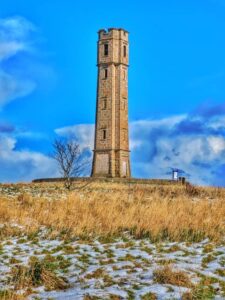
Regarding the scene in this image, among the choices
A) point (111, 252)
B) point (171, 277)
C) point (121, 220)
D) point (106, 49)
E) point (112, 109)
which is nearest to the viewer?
point (171, 277)

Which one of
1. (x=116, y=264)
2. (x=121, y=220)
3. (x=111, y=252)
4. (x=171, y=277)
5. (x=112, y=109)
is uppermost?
(x=112, y=109)

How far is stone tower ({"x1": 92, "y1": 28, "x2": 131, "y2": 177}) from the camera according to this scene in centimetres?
5862

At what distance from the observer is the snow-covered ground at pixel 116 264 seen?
8367 mm

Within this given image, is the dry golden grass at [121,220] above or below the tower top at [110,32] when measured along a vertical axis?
below

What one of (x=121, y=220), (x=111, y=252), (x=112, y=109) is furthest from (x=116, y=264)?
(x=112, y=109)

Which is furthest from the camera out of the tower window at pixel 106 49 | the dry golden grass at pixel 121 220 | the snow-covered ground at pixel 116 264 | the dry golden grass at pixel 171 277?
the tower window at pixel 106 49

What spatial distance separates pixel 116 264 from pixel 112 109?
49.5 m

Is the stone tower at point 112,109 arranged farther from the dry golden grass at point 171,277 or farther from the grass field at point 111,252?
the dry golden grass at point 171,277

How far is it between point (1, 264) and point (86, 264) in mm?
1860

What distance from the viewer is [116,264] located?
1002 cm

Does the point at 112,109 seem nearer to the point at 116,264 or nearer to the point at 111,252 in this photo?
the point at 111,252

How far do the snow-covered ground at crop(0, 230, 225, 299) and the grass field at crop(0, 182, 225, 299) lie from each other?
2cm

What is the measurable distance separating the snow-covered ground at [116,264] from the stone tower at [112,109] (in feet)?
148

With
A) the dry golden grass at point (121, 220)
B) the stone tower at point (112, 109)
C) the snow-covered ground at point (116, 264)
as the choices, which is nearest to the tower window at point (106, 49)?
the stone tower at point (112, 109)
